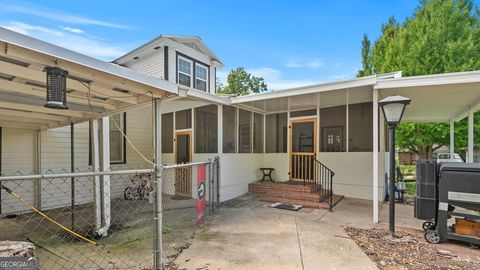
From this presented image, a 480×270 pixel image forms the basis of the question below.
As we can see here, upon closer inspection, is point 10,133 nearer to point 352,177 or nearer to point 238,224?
point 238,224

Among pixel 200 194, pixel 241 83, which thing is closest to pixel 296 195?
pixel 200 194

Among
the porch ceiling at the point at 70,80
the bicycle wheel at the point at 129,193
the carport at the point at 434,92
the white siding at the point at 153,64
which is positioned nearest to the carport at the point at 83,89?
the porch ceiling at the point at 70,80

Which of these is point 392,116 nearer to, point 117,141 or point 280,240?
point 280,240

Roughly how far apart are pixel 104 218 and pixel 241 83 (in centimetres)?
2221

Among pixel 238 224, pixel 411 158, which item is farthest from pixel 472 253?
pixel 411 158

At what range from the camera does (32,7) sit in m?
7.18

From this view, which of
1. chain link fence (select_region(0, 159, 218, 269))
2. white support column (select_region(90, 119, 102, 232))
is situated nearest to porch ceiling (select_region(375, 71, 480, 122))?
chain link fence (select_region(0, 159, 218, 269))

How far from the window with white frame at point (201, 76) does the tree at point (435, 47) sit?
29.2 ft

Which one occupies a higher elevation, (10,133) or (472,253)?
(10,133)

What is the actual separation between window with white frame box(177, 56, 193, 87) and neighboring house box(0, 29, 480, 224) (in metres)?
0.06

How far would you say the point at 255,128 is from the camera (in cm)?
825

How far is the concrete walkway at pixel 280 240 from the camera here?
3.24m

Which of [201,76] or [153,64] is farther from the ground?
[153,64]

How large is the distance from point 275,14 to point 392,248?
9260 mm
